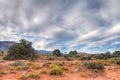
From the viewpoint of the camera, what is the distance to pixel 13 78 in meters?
15.9

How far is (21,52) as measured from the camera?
35.3 metres

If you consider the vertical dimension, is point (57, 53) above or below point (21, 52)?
above

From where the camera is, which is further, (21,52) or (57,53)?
(57,53)

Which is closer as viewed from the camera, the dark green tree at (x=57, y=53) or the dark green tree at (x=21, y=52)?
the dark green tree at (x=21, y=52)

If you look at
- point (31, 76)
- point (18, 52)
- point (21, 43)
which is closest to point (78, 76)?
point (31, 76)

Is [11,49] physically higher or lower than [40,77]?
higher

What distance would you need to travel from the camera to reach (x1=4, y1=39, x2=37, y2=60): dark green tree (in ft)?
112

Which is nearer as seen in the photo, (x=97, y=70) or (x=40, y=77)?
(x=40, y=77)

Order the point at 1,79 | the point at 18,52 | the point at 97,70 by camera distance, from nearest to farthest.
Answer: the point at 1,79 < the point at 97,70 < the point at 18,52

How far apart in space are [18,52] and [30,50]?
8.39 ft

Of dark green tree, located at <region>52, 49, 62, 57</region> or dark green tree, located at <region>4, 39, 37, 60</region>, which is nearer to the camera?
dark green tree, located at <region>4, 39, 37, 60</region>

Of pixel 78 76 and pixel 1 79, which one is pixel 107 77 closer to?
pixel 78 76

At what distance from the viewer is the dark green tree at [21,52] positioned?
1347 inches

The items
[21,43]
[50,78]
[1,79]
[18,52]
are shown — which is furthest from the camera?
[21,43]
